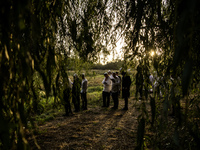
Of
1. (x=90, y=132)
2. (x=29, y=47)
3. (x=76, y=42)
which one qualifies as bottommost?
(x=90, y=132)

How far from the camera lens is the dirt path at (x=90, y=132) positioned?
12.5 feet

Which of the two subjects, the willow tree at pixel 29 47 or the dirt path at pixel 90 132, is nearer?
the willow tree at pixel 29 47

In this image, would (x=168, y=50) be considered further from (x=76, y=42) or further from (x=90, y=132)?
(x=90, y=132)

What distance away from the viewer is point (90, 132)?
180 inches

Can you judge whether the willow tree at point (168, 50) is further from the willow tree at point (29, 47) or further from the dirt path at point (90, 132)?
the dirt path at point (90, 132)

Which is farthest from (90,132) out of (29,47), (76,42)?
(29,47)

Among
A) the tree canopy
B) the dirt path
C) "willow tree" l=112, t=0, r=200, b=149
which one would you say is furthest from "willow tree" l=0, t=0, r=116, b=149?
the dirt path

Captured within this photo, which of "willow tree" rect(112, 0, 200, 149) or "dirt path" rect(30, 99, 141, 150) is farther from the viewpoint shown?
"dirt path" rect(30, 99, 141, 150)

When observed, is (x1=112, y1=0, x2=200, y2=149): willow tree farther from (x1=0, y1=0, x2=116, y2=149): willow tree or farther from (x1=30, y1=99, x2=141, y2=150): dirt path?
(x1=30, y1=99, x2=141, y2=150): dirt path

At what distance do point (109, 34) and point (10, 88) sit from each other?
5.81ft

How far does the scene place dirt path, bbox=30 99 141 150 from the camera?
150 inches

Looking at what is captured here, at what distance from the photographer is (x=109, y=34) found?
2365 millimetres

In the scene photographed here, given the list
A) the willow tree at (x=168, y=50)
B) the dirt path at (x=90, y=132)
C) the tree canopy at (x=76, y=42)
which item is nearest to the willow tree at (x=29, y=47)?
the tree canopy at (x=76, y=42)

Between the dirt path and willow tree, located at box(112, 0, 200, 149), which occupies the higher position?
willow tree, located at box(112, 0, 200, 149)
